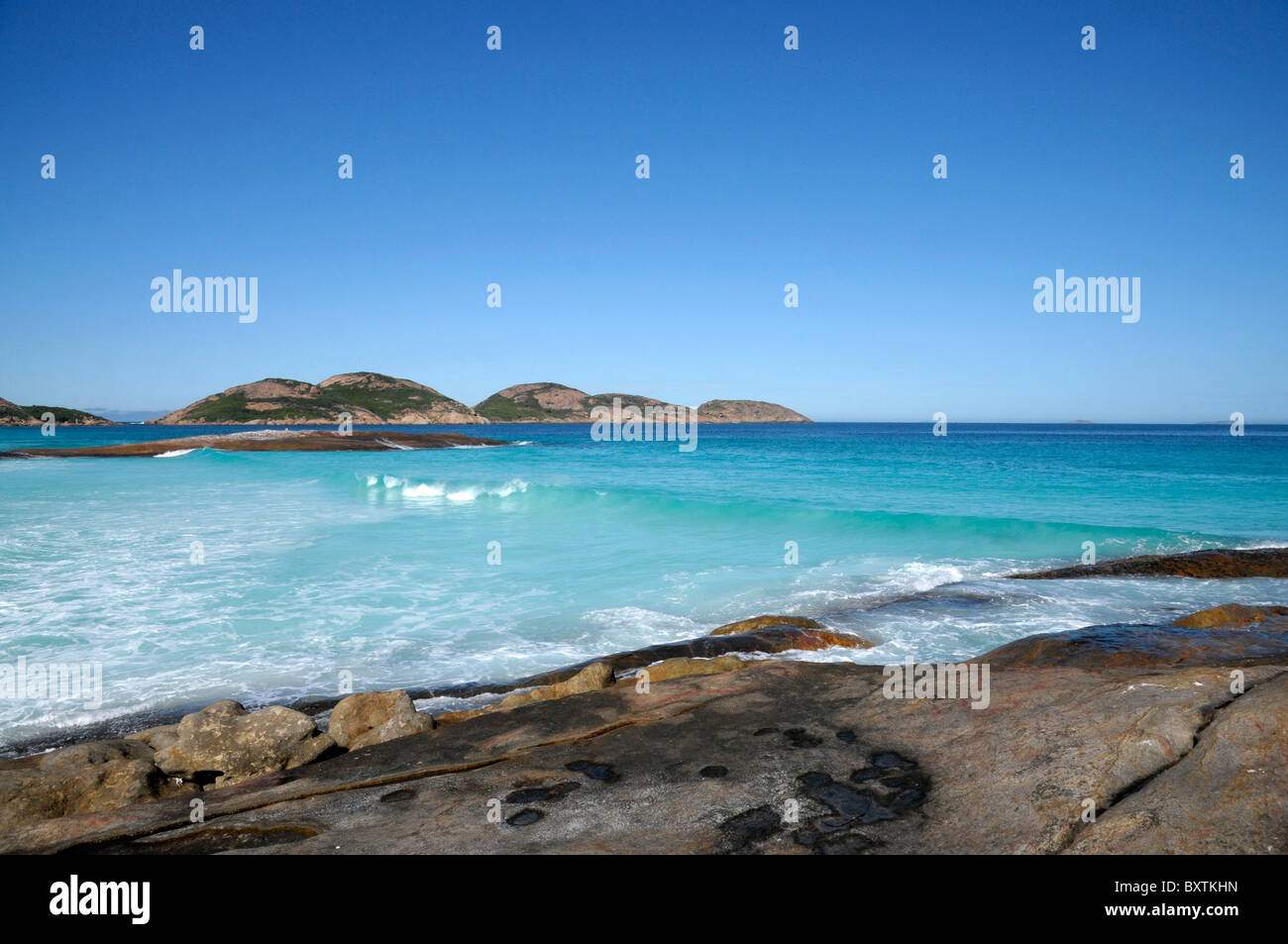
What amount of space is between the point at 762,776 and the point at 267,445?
80836 mm

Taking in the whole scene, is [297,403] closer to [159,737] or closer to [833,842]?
[159,737]

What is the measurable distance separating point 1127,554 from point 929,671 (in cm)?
1658

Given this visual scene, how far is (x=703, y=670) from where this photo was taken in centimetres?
905

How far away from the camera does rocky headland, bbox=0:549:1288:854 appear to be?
4.14 metres

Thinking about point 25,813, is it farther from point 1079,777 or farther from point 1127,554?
point 1127,554

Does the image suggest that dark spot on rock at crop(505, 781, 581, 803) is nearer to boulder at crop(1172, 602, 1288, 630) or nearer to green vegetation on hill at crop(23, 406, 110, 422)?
boulder at crop(1172, 602, 1288, 630)

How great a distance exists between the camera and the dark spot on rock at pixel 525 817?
183 inches

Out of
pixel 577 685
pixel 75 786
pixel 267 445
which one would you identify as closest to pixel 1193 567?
pixel 577 685

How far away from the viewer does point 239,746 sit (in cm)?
695

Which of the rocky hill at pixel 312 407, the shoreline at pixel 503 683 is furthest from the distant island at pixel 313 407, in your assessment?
the shoreline at pixel 503 683

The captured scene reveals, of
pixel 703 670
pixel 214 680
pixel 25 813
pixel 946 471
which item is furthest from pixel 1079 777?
pixel 946 471

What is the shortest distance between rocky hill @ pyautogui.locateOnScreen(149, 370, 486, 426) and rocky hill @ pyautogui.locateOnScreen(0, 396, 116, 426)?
68.2ft

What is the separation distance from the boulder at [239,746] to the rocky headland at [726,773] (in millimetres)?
20

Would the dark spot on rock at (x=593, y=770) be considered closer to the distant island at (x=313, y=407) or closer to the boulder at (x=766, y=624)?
the boulder at (x=766, y=624)
